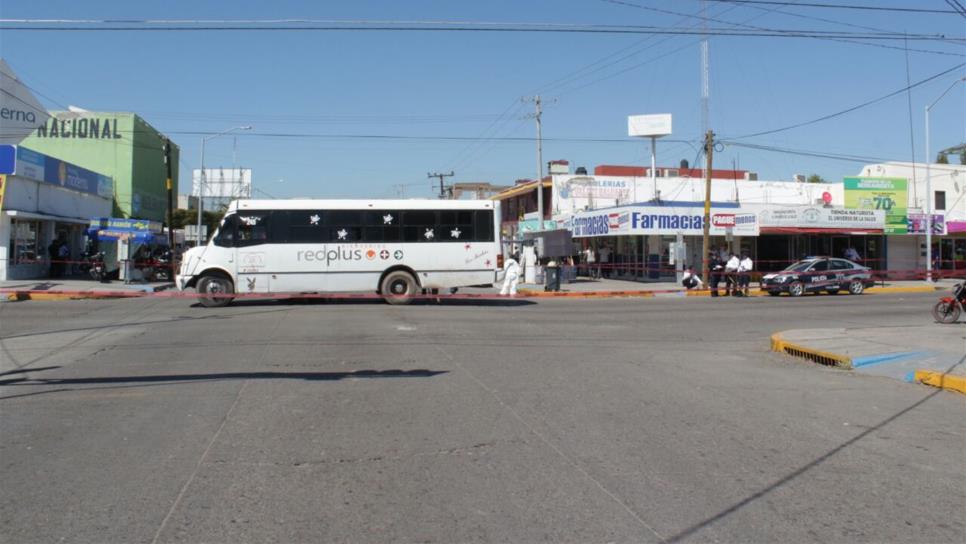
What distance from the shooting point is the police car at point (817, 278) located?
97.3 ft

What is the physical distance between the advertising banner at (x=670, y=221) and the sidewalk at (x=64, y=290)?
20.7 meters

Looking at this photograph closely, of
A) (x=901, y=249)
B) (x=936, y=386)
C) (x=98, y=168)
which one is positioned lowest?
(x=936, y=386)

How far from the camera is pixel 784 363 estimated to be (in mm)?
12453

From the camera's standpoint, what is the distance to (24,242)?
30.6m

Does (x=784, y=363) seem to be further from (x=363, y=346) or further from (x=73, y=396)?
(x=73, y=396)

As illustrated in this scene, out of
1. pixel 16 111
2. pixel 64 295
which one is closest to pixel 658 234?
pixel 64 295

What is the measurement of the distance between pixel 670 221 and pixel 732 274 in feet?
22.6

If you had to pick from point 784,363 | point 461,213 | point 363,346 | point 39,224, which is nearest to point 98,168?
point 39,224

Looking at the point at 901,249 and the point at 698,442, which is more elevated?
the point at 901,249

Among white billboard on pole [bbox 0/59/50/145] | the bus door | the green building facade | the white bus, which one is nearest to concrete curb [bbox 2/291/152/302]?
the white bus

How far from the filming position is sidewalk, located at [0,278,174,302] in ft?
78.3

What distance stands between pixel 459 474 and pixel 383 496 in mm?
711

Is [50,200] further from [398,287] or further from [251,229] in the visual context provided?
[398,287]

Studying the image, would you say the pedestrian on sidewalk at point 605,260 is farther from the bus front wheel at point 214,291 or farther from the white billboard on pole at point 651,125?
the bus front wheel at point 214,291
